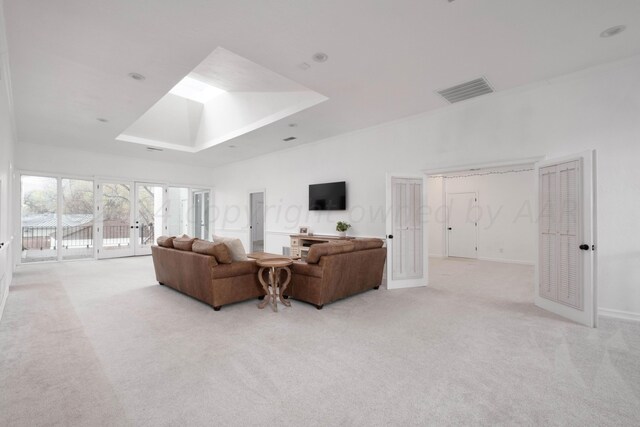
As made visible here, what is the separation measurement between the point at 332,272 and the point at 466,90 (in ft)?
10.5

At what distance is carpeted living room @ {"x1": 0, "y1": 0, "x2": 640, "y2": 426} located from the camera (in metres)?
2.01

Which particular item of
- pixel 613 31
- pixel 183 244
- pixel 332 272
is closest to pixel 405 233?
pixel 332 272

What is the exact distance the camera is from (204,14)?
2605 mm

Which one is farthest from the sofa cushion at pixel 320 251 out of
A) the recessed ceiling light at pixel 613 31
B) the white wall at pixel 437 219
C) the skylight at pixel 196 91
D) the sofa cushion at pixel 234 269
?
the white wall at pixel 437 219

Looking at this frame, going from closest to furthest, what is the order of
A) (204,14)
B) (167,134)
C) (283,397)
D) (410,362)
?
(283,397), (410,362), (204,14), (167,134)

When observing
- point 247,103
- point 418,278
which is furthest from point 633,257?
point 247,103

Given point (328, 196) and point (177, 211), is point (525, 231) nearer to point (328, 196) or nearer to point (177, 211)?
point (328, 196)

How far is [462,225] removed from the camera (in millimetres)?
8297

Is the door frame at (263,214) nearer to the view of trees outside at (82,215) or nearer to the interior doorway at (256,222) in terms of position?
the interior doorway at (256,222)

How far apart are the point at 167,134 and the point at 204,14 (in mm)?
5480

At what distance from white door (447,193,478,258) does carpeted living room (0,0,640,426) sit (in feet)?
6.05

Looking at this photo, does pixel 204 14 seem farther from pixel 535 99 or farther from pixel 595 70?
pixel 595 70

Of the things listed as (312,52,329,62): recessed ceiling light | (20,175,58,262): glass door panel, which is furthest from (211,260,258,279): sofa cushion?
(20,175,58,262): glass door panel

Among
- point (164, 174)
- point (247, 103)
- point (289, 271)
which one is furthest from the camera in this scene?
point (164, 174)
